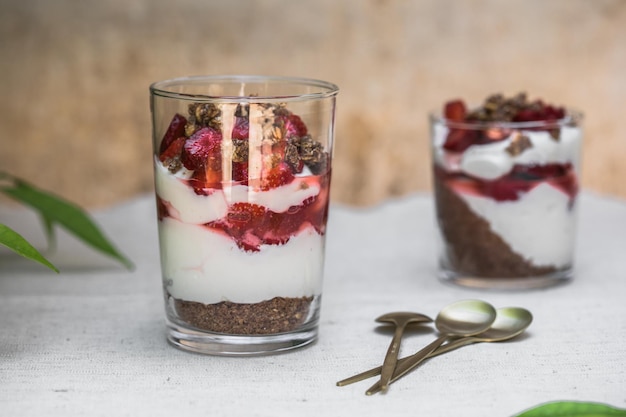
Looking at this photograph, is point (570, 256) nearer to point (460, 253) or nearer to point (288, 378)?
point (460, 253)

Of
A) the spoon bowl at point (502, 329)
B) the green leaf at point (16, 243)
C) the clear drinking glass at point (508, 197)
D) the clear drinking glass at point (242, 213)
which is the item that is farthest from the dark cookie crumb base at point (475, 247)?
the green leaf at point (16, 243)

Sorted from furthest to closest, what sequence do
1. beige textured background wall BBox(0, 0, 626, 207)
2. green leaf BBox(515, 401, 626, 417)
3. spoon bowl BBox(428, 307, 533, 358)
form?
beige textured background wall BBox(0, 0, 626, 207), spoon bowl BBox(428, 307, 533, 358), green leaf BBox(515, 401, 626, 417)

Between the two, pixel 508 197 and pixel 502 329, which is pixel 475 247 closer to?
pixel 508 197

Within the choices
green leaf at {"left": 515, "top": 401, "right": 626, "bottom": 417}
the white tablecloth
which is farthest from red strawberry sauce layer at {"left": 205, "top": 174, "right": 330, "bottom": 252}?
Answer: green leaf at {"left": 515, "top": 401, "right": 626, "bottom": 417}

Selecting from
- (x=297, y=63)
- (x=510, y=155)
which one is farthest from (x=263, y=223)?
(x=297, y=63)

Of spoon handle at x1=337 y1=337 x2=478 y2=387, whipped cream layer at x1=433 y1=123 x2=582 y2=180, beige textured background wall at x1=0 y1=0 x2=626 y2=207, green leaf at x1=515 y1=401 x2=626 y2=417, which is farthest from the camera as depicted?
beige textured background wall at x1=0 y1=0 x2=626 y2=207

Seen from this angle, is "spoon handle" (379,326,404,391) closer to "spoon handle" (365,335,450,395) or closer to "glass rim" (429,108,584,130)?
"spoon handle" (365,335,450,395)

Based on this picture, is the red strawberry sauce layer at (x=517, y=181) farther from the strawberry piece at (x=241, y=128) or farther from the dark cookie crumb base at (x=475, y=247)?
the strawberry piece at (x=241, y=128)

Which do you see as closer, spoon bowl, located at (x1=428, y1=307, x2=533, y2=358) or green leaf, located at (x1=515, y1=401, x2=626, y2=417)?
green leaf, located at (x1=515, y1=401, x2=626, y2=417)
